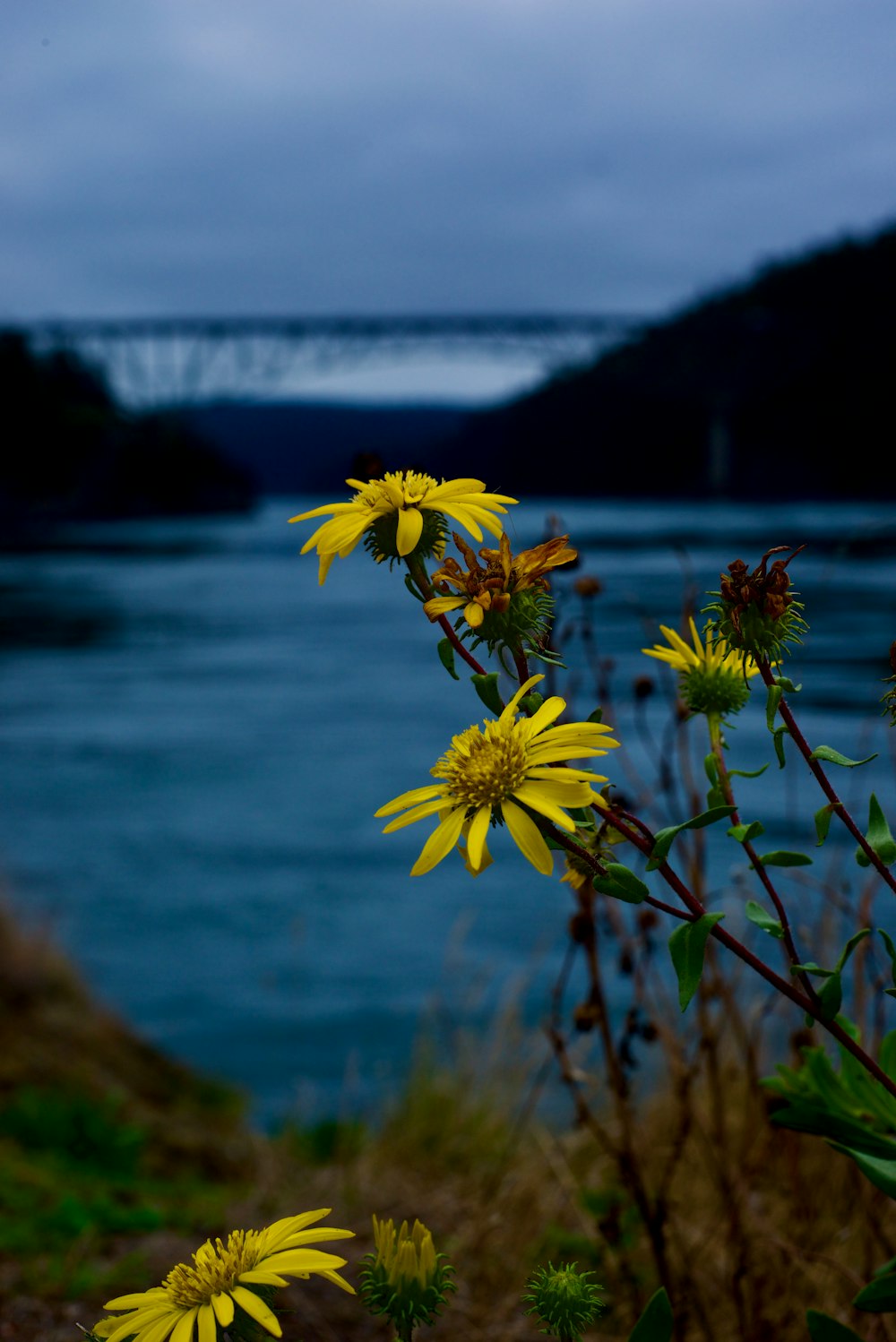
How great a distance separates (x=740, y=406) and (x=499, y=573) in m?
64.5

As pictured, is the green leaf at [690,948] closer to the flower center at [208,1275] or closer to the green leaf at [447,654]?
the green leaf at [447,654]

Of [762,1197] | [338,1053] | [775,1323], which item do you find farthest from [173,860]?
[775,1323]

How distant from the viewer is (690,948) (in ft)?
3.39

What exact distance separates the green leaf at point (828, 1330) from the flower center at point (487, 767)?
0.51 meters

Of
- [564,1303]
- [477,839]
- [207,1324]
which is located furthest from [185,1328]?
[477,839]

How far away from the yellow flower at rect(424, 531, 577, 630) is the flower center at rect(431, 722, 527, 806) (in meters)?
0.10

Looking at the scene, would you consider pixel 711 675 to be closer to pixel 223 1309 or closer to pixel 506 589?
pixel 506 589

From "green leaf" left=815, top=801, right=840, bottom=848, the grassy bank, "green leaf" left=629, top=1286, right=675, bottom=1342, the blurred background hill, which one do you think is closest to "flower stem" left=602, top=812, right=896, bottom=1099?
"green leaf" left=815, top=801, right=840, bottom=848

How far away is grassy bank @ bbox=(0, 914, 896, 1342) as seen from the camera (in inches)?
85.3

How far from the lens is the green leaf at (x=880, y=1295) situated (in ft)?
3.80

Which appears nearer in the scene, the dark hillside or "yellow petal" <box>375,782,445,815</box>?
"yellow petal" <box>375,782,445,815</box>

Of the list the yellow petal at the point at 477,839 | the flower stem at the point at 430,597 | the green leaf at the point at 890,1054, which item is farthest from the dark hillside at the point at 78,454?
the yellow petal at the point at 477,839

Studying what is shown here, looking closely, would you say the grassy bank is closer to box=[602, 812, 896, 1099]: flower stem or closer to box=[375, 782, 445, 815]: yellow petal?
box=[602, 812, 896, 1099]: flower stem

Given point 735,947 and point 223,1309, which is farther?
point 735,947
